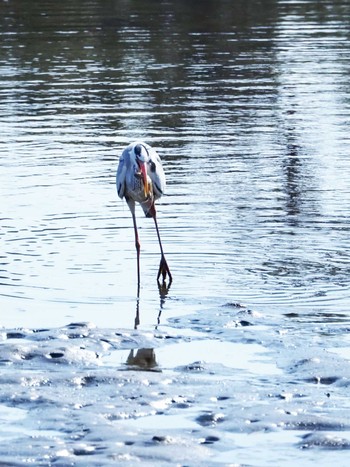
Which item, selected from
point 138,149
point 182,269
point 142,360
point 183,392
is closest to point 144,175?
point 138,149

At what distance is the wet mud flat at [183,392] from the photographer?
7488mm

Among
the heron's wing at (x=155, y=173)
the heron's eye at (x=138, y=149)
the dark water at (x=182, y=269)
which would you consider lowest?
the dark water at (x=182, y=269)

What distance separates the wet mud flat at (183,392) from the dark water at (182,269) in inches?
0.7

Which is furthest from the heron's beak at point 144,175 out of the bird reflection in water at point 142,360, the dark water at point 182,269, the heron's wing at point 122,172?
the bird reflection in water at point 142,360

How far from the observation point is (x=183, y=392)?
859 centimetres

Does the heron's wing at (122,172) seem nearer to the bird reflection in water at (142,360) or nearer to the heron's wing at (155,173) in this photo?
the heron's wing at (155,173)

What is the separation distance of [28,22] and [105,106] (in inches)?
657

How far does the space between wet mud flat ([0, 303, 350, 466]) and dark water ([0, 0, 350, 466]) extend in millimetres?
18

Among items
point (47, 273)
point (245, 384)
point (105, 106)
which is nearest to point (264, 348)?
point (245, 384)

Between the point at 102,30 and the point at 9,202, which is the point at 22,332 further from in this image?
the point at 102,30

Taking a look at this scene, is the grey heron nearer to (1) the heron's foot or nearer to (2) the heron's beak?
(2) the heron's beak

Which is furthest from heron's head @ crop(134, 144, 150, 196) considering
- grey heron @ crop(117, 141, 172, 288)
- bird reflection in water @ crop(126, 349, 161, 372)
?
bird reflection in water @ crop(126, 349, 161, 372)

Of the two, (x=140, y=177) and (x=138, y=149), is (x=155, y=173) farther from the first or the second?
(x=138, y=149)

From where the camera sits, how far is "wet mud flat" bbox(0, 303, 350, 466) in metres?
7.49
